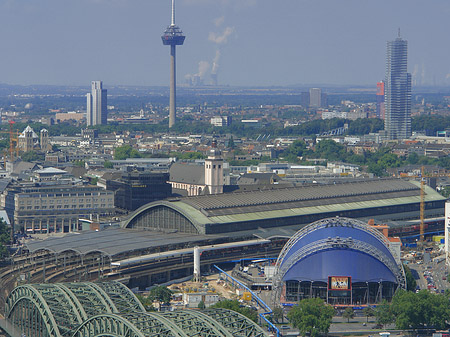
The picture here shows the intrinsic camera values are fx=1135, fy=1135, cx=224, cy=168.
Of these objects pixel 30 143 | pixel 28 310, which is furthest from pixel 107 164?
pixel 28 310

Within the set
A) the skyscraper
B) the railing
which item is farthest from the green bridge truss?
the skyscraper

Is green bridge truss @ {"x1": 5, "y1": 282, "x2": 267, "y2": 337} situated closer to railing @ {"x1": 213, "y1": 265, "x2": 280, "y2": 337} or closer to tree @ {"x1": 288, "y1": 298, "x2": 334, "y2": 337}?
railing @ {"x1": 213, "y1": 265, "x2": 280, "y2": 337}

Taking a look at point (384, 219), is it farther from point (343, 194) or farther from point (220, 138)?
point (220, 138)

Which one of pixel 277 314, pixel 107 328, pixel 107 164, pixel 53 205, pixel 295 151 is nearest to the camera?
pixel 107 328

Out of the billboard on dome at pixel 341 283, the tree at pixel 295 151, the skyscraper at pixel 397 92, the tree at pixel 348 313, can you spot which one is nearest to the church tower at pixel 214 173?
the billboard on dome at pixel 341 283

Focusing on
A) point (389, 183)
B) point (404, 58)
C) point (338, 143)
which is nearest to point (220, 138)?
point (338, 143)

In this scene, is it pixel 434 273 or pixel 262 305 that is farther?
pixel 434 273

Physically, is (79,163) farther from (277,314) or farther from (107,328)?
(107,328)

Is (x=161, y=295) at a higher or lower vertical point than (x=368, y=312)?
higher
